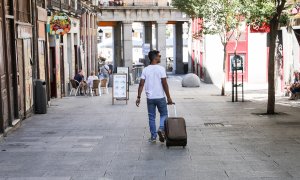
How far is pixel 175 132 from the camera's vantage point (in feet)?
35.8

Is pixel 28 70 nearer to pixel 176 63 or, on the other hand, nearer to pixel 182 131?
pixel 182 131

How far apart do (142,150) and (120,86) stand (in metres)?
12.4

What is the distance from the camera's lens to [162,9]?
54.2 meters

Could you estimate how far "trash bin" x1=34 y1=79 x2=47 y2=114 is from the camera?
60.4ft

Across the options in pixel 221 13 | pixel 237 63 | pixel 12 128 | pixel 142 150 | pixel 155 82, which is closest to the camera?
pixel 142 150

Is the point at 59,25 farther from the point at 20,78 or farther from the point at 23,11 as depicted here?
the point at 20,78

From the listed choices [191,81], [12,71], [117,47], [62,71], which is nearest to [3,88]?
[12,71]

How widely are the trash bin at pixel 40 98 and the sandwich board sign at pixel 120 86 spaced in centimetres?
463

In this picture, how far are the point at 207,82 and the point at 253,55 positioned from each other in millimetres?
3895

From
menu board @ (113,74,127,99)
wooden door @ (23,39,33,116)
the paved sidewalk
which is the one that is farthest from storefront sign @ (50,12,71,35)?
the paved sidewalk

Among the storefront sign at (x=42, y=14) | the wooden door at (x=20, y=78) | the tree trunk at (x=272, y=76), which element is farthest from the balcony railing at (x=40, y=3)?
the tree trunk at (x=272, y=76)

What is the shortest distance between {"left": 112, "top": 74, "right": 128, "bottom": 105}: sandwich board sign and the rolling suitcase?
11918 mm

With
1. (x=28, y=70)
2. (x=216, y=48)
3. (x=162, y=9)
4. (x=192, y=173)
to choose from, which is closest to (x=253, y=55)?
(x=216, y=48)

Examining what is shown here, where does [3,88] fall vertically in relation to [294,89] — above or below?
above
